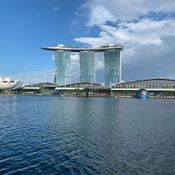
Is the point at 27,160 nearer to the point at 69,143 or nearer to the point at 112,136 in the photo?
the point at 69,143

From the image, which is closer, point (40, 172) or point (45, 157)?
point (40, 172)

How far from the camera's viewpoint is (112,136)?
37750 mm

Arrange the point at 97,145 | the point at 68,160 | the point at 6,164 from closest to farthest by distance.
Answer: the point at 6,164 < the point at 68,160 < the point at 97,145

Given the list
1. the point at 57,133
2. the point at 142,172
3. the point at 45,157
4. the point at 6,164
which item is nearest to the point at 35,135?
the point at 57,133

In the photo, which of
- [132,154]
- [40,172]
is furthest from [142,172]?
[40,172]

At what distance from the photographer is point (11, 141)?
109ft

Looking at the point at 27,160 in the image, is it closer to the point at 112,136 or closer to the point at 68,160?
the point at 68,160

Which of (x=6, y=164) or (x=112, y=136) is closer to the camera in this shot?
(x=6, y=164)

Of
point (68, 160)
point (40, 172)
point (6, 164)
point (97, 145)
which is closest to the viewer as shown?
point (40, 172)

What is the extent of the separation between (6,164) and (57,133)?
53.2 feet

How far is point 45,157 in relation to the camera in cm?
2625

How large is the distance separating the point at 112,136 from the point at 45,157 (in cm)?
1325

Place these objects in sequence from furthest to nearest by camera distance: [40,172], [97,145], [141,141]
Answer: [141,141] < [97,145] < [40,172]

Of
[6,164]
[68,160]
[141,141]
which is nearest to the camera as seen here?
[6,164]
